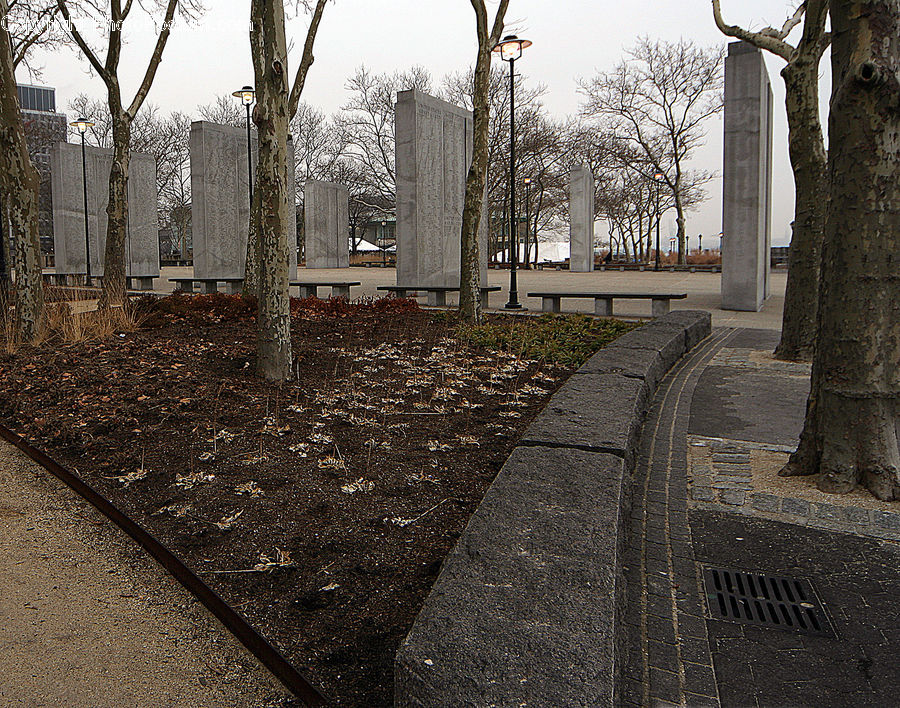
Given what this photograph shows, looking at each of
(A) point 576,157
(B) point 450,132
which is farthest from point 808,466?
(A) point 576,157

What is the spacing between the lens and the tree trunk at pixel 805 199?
7.75 metres

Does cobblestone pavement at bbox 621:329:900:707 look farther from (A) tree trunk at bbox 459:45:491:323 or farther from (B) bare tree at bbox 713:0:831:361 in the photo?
(A) tree trunk at bbox 459:45:491:323

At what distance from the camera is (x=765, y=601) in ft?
9.04

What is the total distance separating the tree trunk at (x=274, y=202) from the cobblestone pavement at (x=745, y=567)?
3175mm

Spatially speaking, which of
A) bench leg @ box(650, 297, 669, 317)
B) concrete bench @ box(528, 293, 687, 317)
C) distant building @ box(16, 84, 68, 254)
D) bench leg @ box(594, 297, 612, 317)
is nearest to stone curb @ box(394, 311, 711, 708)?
concrete bench @ box(528, 293, 687, 317)

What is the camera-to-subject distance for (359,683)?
2217mm

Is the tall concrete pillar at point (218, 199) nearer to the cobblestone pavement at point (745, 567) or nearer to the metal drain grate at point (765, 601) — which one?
the cobblestone pavement at point (745, 567)

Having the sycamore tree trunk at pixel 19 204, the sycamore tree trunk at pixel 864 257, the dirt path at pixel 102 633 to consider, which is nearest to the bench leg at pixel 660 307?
the sycamore tree trunk at pixel 864 257

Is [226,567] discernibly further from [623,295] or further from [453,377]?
[623,295]

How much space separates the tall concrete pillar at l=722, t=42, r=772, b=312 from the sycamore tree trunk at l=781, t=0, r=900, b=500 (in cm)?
1139

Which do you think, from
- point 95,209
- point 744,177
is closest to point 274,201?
point 744,177

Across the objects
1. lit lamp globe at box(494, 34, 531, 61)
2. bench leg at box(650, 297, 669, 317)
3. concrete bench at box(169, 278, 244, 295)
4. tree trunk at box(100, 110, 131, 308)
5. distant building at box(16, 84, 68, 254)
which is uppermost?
distant building at box(16, 84, 68, 254)

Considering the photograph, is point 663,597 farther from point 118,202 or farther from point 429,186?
point 429,186

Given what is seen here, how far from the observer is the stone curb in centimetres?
178
